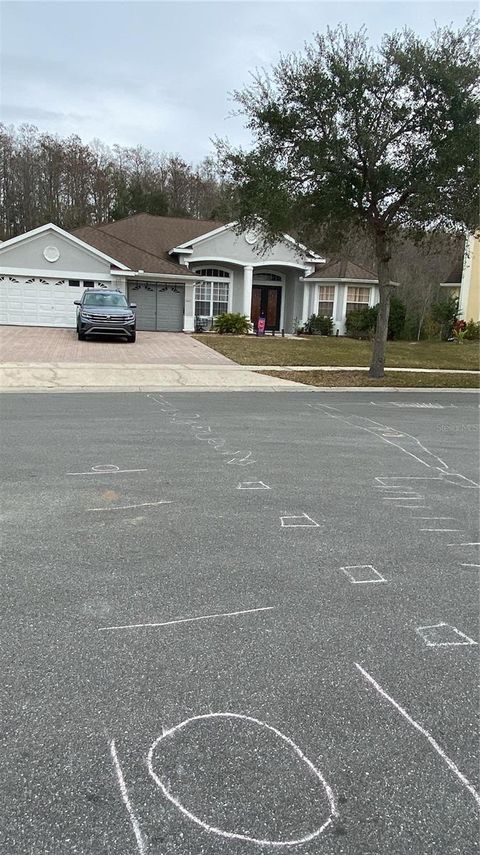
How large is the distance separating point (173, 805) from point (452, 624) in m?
1.87

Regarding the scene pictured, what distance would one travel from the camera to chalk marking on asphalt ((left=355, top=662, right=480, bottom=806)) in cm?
217

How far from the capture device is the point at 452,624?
129 inches

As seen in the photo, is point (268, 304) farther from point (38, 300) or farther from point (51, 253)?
point (38, 300)

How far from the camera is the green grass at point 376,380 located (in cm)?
1559

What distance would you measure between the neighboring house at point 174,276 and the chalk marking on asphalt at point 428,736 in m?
21.7

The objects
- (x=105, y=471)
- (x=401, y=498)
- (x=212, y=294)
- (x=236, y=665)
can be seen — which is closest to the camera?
(x=236, y=665)

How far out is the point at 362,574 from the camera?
389 centimetres

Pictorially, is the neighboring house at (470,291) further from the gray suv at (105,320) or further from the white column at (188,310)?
the gray suv at (105,320)

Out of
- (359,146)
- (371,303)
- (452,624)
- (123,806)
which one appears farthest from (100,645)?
(371,303)

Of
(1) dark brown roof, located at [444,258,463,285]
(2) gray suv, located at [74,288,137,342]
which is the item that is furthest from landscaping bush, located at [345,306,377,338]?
(2) gray suv, located at [74,288,137,342]

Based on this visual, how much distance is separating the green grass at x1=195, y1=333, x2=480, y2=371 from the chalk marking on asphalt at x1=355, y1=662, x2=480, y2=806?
16.1 m


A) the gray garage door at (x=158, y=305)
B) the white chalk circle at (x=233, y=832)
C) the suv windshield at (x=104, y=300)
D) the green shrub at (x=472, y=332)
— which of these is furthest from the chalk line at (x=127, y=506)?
the green shrub at (x=472, y=332)

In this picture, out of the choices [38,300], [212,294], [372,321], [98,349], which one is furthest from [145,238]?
[98,349]

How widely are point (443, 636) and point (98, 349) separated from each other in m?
18.2
